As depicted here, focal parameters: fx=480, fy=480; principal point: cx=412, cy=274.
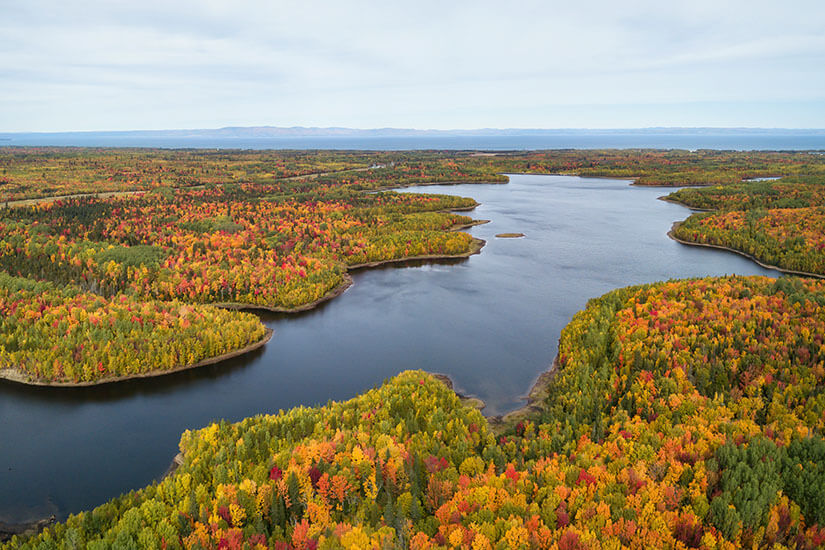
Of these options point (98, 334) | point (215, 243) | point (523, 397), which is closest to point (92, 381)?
point (98, 334)

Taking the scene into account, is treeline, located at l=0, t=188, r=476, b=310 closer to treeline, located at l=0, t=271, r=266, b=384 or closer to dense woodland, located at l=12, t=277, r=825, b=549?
treeline, located at l=0, t=271, r=266, b=384

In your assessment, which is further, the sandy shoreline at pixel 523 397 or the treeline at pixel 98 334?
the treeline at pixel 98 334

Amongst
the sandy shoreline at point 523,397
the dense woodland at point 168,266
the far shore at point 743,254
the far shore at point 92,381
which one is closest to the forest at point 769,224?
the far shore at point 743,254

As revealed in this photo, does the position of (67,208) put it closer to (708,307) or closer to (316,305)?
(316,305)

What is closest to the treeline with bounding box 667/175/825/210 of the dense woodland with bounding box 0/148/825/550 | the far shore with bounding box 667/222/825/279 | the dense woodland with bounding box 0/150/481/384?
the far shore with bounding box 667/222/825/279

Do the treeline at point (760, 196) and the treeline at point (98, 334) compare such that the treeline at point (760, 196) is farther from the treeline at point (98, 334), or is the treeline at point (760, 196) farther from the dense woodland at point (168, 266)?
the treeline at point (98, 334)

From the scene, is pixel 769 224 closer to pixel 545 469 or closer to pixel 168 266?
pixel 545 469

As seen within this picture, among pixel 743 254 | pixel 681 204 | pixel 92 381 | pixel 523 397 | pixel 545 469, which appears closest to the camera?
pixel 545 469
